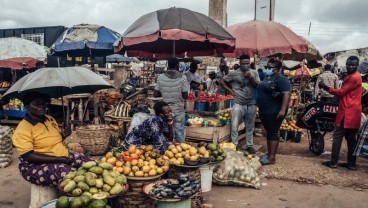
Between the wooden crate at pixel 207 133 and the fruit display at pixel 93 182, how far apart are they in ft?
11.7

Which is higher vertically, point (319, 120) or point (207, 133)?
point (319, 120)

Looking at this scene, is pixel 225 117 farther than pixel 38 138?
Yes

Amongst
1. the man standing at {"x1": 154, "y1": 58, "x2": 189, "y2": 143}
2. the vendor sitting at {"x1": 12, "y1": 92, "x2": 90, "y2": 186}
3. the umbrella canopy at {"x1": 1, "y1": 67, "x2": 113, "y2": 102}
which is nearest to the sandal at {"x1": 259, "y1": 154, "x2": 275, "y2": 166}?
the man standing at {"x1": 154, "y1": 58, "x2": 189, "y2": 143}

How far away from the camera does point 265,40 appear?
22.0 ft

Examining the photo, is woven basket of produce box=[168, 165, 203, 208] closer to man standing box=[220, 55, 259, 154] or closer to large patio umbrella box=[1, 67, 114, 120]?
large patio umbrella box=[1, 67, 114, 120]

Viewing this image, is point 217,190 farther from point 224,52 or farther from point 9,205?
point 224,52

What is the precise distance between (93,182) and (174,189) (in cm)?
93

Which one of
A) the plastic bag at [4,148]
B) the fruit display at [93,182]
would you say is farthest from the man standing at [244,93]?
the plastic bag at [4,148]

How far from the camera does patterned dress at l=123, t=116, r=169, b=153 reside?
5105mm

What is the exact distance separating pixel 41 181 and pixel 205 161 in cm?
217

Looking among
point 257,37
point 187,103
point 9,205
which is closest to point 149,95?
point 187,103

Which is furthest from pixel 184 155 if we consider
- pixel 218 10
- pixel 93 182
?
pixel 218 10

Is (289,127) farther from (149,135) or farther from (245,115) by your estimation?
(149,135)

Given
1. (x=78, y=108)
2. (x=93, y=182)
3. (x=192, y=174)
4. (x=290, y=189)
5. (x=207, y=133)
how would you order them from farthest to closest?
(x=78, y=108), (x=207, y=133), (x=290, y=189), (x=192, y=174), (x=93, y=182)
